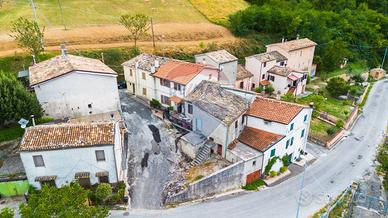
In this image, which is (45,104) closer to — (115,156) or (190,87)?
(115,156)

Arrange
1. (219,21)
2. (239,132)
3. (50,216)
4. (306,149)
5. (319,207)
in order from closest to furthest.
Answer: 1. (50,216)
2. (319,207)
3. (239,132)
4. (306,149)
5. (219,21)

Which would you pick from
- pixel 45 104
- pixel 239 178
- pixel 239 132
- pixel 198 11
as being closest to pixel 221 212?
pixel 239 178

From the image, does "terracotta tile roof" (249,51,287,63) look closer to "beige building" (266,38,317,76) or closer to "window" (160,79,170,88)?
"beige building" (266,38,317,76)

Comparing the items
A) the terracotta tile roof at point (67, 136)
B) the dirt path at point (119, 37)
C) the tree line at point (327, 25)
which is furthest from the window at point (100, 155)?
the tree line at point (327, 25)

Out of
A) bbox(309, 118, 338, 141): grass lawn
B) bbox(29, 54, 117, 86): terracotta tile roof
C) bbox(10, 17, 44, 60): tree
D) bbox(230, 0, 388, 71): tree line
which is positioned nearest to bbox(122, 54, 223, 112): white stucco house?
bbox(29, 54, 117, 86): terracotta tile roof

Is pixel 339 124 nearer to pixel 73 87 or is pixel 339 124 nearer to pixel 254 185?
pixel 254 185

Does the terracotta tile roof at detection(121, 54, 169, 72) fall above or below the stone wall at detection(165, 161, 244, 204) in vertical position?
above
